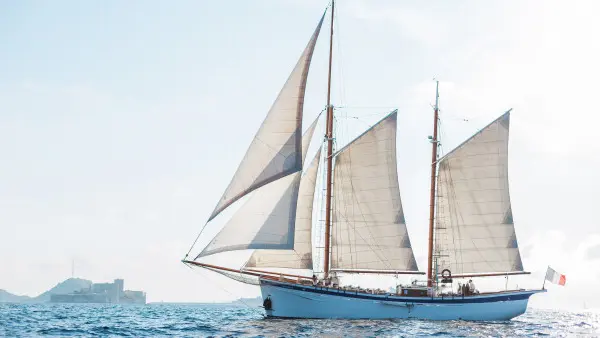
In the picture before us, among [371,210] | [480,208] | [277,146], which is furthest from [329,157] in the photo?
[480,208]

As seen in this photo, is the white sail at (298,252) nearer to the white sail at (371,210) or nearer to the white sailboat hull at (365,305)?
the white sailboat hull at (365,305)

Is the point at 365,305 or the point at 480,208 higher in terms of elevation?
the point at 480,208

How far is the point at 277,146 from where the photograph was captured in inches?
1868

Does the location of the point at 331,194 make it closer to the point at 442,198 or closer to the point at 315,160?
the point at 315,160

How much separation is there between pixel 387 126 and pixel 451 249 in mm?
11368

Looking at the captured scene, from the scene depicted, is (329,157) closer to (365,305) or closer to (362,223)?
(362,223)

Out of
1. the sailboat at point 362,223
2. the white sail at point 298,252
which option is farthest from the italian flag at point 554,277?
the white sail at point 298,252

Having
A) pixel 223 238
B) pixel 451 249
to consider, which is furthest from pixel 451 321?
pixel 223 238

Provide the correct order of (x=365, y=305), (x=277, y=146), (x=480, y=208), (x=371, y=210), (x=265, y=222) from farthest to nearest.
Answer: (x=480, y=208), (x=371, y=210), (x=365, y=305), (x=265, y=222), (x=277, y=146)

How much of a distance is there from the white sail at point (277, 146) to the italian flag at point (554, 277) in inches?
893

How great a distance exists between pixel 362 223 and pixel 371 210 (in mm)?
1169

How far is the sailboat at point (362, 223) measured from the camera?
47719 mm

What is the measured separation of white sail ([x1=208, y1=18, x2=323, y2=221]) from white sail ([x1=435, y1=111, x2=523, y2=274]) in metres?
15.7

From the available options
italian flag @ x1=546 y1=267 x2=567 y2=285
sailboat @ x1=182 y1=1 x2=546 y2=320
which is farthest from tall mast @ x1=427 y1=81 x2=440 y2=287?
italian flag @ x1=546 y1=267 x2=567 y2=285
